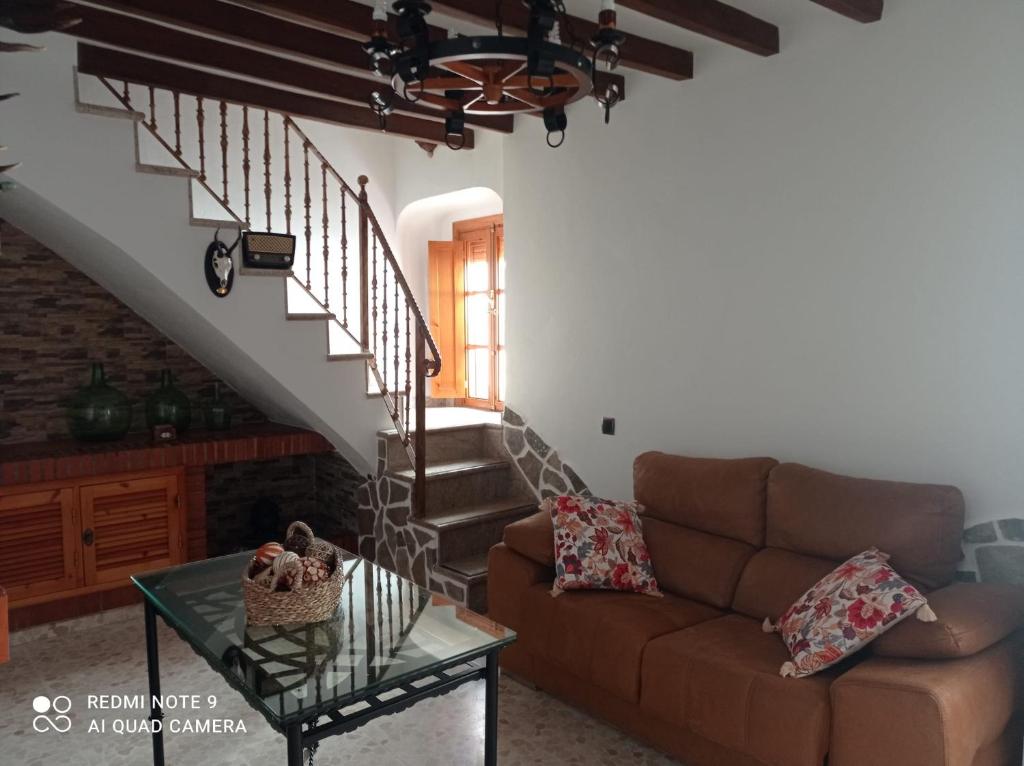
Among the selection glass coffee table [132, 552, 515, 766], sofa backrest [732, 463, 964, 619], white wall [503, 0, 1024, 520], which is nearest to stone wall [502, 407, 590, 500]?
white wall [503, 0, 1024, 520]

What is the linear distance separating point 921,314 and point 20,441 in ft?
15.2

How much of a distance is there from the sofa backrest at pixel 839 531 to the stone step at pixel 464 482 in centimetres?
194

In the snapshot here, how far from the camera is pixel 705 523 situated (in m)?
3.18

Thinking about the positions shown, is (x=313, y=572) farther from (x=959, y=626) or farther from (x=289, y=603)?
(x=959, y=626)

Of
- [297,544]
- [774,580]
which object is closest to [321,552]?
[297,544]

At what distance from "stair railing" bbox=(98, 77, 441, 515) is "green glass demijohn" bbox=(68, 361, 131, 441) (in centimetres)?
121

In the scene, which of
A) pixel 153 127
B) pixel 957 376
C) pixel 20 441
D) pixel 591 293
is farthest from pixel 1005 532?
pixel 20 441

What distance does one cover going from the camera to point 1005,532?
262cm

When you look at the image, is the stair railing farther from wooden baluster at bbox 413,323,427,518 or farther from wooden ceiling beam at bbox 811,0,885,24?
wooden ceiling beam at bbox 811,0,885,24

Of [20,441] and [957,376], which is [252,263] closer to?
[20,441]

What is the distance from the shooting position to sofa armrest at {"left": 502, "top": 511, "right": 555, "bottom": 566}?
10.5ft

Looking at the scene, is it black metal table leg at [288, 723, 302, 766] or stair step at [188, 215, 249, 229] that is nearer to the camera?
black metal table leg at [288, 723, 302, 766]

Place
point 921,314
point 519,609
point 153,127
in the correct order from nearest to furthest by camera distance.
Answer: point 921,314, point 519,609, point 153,127

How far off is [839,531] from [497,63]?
1.98 meters
